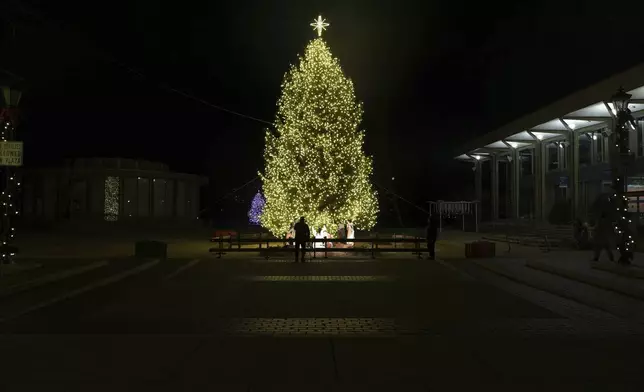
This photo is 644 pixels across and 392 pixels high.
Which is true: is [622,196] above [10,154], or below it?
below

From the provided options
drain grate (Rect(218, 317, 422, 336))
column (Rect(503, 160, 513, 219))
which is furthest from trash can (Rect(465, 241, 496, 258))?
column (Rect(503, 160, 513, 219))

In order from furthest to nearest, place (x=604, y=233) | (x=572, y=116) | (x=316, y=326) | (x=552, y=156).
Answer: (x=552, y=156), (x=572, y=116), (x=604, y=233), (x=316, y=326)

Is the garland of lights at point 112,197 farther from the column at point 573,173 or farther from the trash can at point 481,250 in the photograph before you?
the trash can at point 481,250

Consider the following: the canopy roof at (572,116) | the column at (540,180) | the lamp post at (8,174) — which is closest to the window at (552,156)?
the column at (540,180)

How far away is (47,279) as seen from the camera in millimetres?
17812

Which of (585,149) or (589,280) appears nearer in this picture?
(589,280)

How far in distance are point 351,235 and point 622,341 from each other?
23046 millimetres

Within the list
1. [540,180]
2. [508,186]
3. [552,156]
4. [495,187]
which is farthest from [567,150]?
[508,186]

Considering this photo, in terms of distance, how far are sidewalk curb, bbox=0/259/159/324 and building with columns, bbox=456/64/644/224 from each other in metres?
19.9

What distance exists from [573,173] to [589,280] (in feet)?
85.9

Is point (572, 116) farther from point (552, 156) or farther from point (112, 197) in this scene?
point (112, 197)

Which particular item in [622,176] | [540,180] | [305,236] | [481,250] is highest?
[540,180]

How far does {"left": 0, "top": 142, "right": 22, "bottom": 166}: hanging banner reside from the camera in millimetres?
19000

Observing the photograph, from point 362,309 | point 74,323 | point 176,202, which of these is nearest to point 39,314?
point 74,323
